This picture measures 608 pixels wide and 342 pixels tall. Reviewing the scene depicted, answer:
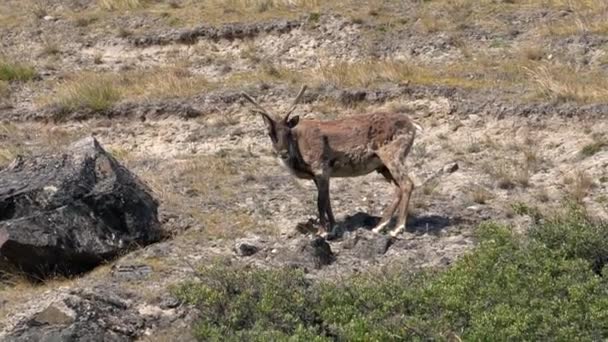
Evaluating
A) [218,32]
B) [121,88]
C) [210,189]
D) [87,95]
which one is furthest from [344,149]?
[218,32]

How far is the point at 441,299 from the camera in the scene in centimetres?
1032

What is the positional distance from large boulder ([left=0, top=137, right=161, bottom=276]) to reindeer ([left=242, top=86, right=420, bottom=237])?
1.81 m

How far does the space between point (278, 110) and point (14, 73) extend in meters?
6.15

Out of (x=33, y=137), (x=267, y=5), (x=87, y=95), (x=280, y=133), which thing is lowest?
(x=33, y=137)

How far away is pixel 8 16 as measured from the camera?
2573 centimetres

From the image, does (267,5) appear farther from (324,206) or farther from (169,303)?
(169,303)

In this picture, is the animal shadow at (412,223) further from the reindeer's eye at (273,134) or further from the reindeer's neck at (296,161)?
the reindeer's eye at (273,134)

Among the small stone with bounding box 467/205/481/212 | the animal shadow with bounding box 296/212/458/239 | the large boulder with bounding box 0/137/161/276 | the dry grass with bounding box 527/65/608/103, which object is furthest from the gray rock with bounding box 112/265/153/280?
the dry grass with bounding box 527/65/608/103

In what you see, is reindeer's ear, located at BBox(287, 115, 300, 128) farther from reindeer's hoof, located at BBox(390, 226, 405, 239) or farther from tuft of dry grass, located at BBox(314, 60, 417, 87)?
tuft of dry grass, located at BBox(314, 60, 417, 87)

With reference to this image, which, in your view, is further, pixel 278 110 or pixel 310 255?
pixel 278 110

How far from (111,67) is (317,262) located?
1144 centimetres

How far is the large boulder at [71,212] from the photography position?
12297mm

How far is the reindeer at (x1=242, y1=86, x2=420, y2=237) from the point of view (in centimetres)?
1339

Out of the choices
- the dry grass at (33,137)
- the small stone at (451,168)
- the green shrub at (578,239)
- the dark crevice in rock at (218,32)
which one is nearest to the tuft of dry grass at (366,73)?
the dark crevice in rock at (218,32)
